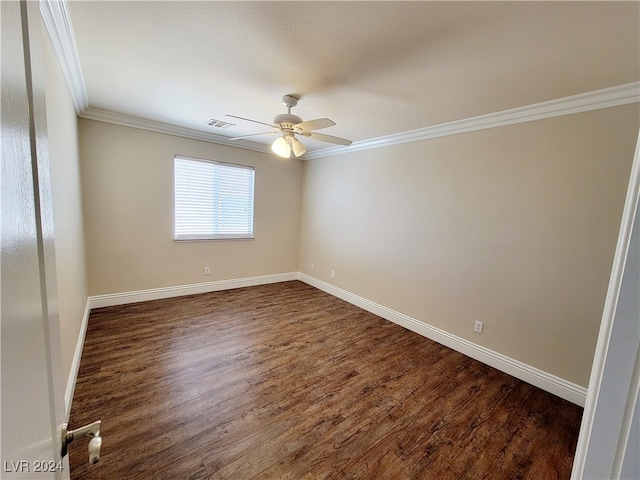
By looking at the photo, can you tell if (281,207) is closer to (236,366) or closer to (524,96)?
(236,366)

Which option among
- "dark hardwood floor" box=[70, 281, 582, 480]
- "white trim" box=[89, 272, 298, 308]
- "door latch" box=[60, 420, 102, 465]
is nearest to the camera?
"door latch" box=[60, 420, 102, 465]

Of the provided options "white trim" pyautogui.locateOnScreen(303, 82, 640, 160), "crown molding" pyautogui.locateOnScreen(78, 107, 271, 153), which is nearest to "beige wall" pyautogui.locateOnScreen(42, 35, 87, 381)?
"crown molding" pyautogui.locateOnScreen(78, 107, 271, 153)

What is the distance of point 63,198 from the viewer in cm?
204

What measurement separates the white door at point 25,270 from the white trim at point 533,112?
307 centimetres

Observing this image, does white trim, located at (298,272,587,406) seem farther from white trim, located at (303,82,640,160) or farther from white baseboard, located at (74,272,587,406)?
white trim, located at (303,82,640,160)

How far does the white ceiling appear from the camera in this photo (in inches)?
54.7

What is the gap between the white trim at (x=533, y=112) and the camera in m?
1.93

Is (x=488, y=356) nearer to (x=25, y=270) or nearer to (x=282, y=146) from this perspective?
(x=282, y=146)

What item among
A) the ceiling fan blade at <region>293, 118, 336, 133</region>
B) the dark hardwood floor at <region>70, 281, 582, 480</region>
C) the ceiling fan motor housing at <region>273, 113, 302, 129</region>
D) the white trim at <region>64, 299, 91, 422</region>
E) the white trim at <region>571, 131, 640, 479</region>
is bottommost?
the dark hardwood floor at <region>70, 281, 582, 480</region>

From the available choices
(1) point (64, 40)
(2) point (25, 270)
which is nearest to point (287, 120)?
(1) point (64, 40)

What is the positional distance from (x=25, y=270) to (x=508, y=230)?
123 inches

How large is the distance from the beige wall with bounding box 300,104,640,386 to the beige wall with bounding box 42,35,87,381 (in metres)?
3.23

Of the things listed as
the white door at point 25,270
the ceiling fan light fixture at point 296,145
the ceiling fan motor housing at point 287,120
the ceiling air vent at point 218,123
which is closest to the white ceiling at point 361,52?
the ceiling fan motor housing at point 287,120

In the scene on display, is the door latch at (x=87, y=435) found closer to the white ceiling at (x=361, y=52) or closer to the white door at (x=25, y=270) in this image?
the white door at (x=25, y=270)
